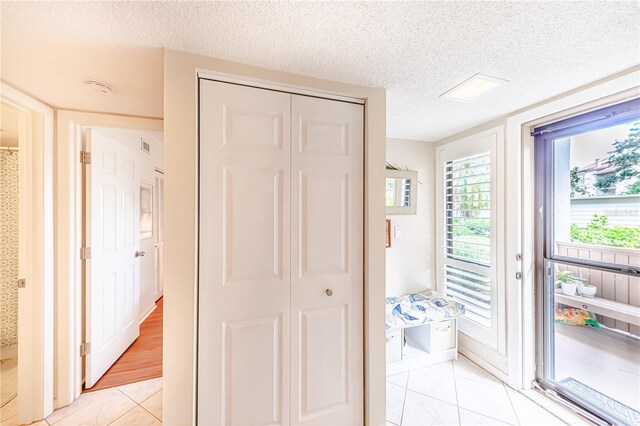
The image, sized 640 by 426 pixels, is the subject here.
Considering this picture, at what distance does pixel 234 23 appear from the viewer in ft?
3.65

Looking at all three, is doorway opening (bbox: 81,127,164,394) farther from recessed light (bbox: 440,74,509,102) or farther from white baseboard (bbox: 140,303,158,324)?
recessed light (bbox: 440,74,509,102)

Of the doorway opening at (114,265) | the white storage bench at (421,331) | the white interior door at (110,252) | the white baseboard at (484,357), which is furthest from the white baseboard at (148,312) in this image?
the white baseboard at (484,357)

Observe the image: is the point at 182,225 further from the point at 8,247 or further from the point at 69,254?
the point at 8,247

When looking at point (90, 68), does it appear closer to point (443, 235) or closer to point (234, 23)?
point (234, 23)

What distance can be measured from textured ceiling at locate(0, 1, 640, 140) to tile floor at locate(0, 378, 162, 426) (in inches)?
85.8

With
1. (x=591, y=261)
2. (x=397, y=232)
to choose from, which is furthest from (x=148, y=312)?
(x=591, y=261)

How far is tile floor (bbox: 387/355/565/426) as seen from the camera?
1.81 metres

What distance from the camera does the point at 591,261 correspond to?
1.84 metres

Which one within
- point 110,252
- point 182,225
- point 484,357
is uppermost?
point 182,225

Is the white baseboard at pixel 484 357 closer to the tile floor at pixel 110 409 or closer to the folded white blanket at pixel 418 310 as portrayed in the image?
the folded white blanket at pixel 418 310

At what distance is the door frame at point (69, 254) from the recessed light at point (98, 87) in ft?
1.57

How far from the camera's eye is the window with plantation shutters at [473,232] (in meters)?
2.30

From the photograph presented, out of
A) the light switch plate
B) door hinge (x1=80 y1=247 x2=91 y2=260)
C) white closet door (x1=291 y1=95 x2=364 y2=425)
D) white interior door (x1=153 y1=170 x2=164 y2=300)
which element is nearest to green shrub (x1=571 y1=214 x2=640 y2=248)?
the light switch plate

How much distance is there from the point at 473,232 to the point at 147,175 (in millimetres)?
3747
